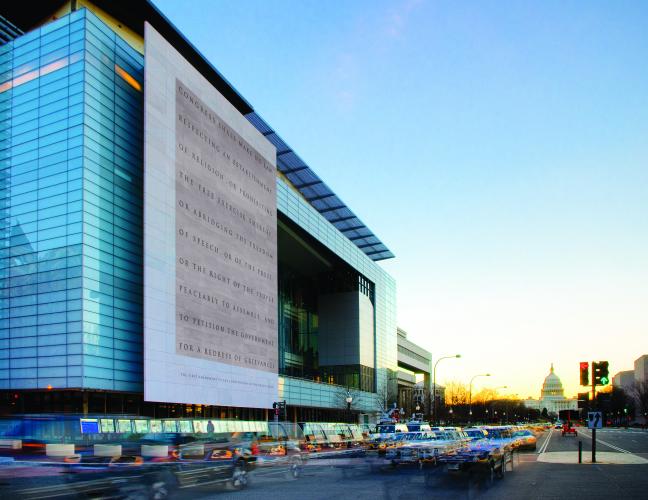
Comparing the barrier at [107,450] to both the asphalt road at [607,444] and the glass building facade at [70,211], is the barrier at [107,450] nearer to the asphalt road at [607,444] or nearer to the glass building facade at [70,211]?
the glass building facade at [70,211]

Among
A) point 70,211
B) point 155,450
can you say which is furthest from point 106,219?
point 155,450

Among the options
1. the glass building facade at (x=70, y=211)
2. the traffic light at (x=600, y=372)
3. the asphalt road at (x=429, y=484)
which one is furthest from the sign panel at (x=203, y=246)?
the traffic light at (x=600, y=372)

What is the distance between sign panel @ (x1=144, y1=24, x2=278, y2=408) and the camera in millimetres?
48375

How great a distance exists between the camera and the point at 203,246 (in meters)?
54.8

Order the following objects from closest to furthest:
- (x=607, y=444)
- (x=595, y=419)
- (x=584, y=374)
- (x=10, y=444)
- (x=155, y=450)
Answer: (x=10, y=444), (x=155, y=450), (x=584, y=374), (x=595, y=419), (x=607, y=444)

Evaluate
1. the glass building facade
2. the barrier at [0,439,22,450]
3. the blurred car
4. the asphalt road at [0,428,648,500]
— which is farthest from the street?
the glass building facade

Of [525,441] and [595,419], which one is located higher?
[595,419]

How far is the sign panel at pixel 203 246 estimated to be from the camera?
4838cm

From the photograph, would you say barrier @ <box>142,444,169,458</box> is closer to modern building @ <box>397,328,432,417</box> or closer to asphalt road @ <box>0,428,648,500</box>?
asphalt road @ <box>0,428,648,500</box>

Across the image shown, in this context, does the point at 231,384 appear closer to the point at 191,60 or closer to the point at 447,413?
the point at 191,60

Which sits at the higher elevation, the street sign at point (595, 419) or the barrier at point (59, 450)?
the barrier at point (59, 450)

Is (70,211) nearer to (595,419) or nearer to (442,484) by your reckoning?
(442,484)

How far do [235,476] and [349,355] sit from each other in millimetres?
76227

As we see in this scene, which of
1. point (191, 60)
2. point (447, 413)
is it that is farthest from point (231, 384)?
point (447, 413)
